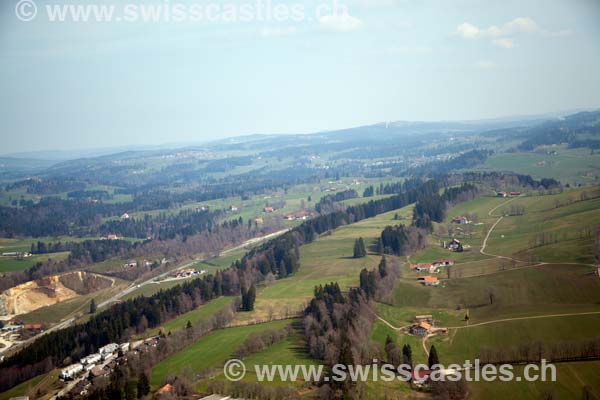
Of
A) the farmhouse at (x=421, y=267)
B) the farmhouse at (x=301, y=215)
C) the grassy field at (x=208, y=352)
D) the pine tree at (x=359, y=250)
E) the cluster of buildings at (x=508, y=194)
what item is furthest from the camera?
the farmhouse at (x=301, y=215)

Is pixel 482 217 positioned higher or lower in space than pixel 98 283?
higher

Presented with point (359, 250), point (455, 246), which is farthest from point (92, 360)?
point (455, 246)

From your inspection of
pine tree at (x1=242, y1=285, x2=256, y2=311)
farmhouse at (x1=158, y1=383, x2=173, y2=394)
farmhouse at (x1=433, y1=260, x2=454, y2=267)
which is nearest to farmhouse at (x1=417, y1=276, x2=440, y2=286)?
farmhouse at (x1=433, y1=260, x2=454, y2=267)

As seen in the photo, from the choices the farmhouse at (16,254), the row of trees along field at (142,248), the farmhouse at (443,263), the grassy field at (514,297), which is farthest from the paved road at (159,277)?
the farmhouse at (443,263)

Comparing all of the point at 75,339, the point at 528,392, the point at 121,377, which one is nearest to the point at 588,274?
the point at 528,392

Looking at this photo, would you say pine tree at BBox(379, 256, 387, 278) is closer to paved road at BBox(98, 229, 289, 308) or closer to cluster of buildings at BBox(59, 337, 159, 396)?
cluster of buildings at BBox(59, 337, 159, 396)

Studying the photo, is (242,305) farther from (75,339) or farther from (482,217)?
(482,217)

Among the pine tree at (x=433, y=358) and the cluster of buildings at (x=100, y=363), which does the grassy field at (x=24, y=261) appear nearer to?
the cluster of buildings at (x=100, y=363)
